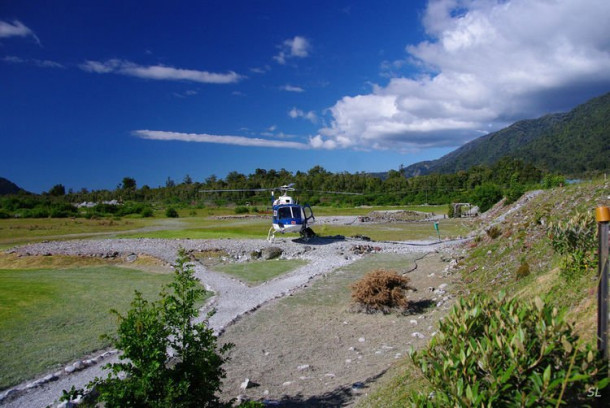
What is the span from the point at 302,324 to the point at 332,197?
280 ft

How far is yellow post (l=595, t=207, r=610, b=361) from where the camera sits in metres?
3.50

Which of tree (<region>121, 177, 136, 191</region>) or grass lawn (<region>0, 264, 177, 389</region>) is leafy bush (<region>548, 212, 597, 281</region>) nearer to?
grass lawn (<region>0, 264, 177, 389</region>)

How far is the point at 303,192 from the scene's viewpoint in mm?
96125

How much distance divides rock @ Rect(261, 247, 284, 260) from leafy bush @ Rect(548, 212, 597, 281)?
18.8m

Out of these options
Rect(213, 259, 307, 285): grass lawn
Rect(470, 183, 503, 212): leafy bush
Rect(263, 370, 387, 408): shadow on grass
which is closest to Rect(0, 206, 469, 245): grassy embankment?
Rect(470, 183, 503, 212): leafy bush

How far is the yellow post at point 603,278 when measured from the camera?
350 cm

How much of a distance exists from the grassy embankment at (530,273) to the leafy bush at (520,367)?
1.43 feet

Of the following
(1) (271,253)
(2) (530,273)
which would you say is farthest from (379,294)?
(1) (271,253)

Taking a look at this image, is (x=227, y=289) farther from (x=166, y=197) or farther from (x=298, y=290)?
(x=166, y=197)

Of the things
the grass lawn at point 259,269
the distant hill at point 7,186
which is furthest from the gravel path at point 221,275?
the distant hill at point 7,186

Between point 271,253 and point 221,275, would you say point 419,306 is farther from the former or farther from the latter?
point 271,253

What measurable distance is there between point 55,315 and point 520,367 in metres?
12.6

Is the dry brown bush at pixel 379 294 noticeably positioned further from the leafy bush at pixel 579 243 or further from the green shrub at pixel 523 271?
the leafy bush at pixel 579 243

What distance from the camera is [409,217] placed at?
184 ft
